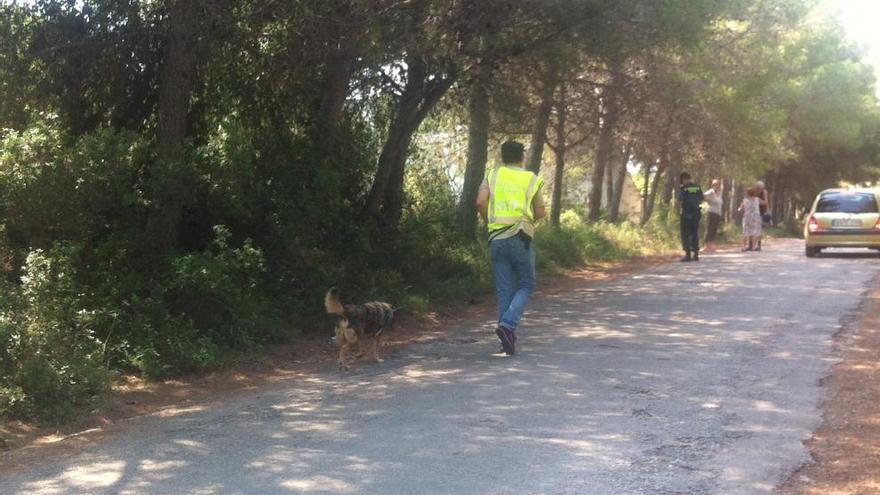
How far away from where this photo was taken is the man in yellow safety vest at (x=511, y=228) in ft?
31.7

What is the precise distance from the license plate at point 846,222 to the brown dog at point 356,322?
16139mm

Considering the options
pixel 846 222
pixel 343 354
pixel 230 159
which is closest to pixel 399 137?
pixel 230 159

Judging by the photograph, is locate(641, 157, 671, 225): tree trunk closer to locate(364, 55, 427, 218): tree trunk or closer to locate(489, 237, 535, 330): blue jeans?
locate(364, 55, 427, 218): tree trunk

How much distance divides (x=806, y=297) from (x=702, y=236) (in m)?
17.9

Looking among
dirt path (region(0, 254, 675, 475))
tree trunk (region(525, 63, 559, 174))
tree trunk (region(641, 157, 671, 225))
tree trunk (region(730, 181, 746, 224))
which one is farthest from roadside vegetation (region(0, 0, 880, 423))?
tree trunk (region(730, 181, 746, 224))

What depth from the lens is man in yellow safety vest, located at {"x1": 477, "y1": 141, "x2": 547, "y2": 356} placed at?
9648mm

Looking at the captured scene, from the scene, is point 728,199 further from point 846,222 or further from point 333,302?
point 333,302

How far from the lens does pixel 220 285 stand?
10180 mm

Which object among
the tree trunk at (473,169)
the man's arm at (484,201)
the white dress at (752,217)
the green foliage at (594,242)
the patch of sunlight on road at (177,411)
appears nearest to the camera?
the patch of sunlight on road at (177,411)

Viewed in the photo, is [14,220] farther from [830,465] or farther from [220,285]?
[830,465]

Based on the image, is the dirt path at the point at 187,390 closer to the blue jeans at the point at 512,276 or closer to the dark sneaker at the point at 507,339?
the dark sneaker at the point at 507,339

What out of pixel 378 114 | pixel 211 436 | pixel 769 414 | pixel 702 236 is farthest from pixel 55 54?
pixel 702 236

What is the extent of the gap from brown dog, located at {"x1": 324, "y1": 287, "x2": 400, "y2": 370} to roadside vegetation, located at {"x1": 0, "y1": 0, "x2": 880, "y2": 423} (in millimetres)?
1221

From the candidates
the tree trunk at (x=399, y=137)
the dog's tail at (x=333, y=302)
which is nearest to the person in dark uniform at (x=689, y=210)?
the tree trunk at (x=399, y=137)
